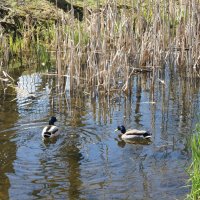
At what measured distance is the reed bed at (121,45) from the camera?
9906mm

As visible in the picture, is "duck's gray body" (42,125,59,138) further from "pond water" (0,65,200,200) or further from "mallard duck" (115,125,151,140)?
"mallard duck" (115,125,151,140)

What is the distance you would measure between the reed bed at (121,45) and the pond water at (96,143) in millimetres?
394

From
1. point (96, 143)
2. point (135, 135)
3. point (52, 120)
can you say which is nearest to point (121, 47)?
point (52, 120)

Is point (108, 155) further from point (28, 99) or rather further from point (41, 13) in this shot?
point (41, 13)

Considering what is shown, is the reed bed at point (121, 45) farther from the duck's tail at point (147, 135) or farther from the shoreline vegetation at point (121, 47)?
the duck's tail at point (147, 135)

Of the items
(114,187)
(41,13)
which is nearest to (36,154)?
(114,187)

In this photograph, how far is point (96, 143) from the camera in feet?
25.4

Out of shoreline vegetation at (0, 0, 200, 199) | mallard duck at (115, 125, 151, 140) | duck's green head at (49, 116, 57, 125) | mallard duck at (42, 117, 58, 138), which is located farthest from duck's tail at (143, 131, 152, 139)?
shoreline vegetation at (0, 0, 200, 199)

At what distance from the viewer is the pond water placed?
6.11m

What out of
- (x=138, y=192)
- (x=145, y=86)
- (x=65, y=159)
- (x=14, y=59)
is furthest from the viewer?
(x=14, y=59)

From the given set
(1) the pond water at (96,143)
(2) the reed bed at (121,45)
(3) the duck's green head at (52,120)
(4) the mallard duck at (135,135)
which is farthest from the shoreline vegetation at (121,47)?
(4) the mallard duck at (135,135)

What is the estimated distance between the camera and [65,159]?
7.12m

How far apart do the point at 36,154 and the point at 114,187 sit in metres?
1.70

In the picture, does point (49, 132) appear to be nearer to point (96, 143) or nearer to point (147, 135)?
point (96, 143)
